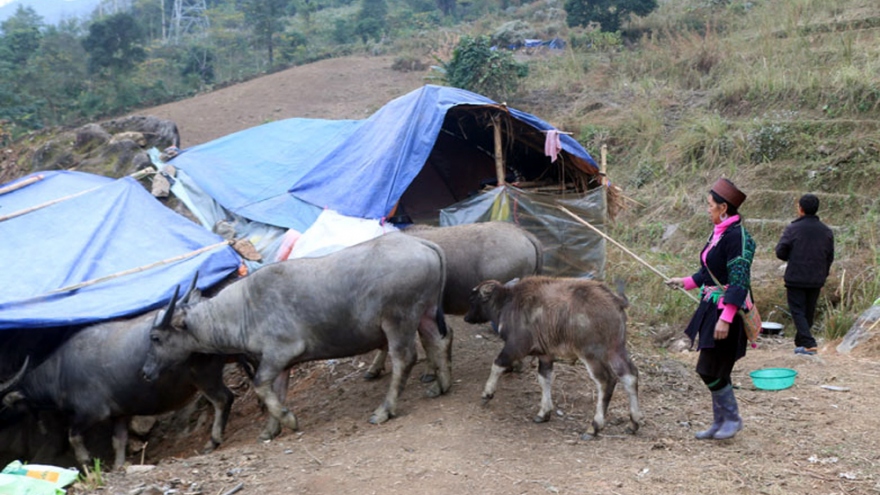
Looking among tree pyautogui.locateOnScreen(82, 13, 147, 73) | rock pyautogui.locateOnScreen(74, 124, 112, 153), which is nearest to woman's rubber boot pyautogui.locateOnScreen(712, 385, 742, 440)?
rock pyautogui.locateOnScreen(74, 124, 112, 153)

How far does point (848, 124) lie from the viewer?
13383 mm

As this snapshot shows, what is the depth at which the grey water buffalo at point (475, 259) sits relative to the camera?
7109mm

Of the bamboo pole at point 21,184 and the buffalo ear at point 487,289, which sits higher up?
the buffalo ear at point 487,289

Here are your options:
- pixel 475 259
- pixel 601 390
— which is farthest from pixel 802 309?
pixel 601 390

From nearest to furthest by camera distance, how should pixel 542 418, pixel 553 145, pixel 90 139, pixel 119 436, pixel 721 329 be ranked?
1. pixel 721 329
2. pixel 542 418
3. pixel 119 436
4. pixel 553 145
5. pixel 90 139

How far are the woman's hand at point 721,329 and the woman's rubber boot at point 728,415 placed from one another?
0.53 metres

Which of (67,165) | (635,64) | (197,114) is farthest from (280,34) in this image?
(67,165)

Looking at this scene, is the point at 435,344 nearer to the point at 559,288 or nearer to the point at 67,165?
the point at 559,288

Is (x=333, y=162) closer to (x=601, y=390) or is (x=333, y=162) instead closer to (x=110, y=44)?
(x=601, y=390)

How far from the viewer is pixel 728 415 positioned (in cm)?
531

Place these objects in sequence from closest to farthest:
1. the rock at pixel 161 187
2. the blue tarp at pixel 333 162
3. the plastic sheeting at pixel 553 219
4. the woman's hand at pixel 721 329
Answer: the woman's hand at pixel 721 329
the blue tarp at pixel 333 162
the plastic sheeting at pixel 553 219
the rock at pixel 161 187

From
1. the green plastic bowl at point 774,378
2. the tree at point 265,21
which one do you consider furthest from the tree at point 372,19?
the green plastic bowl at point 774,378

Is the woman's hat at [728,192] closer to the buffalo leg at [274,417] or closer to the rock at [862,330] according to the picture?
the buffalo leg at [274,417]

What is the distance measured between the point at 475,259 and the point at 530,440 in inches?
83.1
